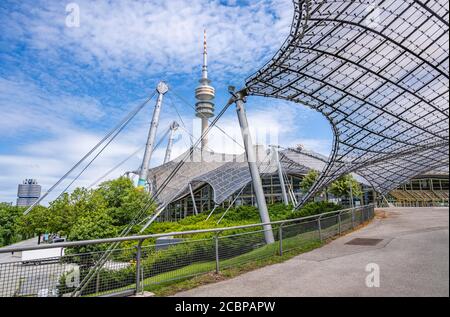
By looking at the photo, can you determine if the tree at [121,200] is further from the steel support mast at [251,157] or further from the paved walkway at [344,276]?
the paved walkway at [344,276]

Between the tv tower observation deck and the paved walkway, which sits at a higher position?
the tv tower observation deck

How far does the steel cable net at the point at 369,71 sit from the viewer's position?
1548 cm

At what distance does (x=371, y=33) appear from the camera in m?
16.9

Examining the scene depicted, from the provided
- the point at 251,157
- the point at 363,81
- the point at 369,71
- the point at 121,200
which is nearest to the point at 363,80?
the point at 363,81

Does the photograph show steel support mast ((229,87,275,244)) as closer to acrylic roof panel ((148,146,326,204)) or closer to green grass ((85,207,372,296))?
green grass ((85,207,372,296))

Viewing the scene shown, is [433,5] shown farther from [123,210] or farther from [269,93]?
[123,210]

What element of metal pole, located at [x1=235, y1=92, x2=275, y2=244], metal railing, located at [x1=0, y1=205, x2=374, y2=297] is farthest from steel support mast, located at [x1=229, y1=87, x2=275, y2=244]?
metal railing, located at [x1=0, y1=205, x2=374, y2=297]

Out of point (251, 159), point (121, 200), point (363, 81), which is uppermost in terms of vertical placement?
point (363, 81)

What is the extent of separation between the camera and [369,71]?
19781 mm

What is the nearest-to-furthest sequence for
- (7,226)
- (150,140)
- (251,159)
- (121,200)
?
1. (251,159)
2. (121,200)
3. (7,226)
4. (150,140)

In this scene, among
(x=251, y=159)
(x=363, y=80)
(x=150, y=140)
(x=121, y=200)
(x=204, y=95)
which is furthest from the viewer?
(x=204, y=95)

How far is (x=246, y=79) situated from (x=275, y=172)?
34078 mm

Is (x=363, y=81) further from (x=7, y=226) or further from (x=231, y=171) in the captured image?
(x=7, y=226)

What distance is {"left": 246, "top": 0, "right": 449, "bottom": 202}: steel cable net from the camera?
1548cm
